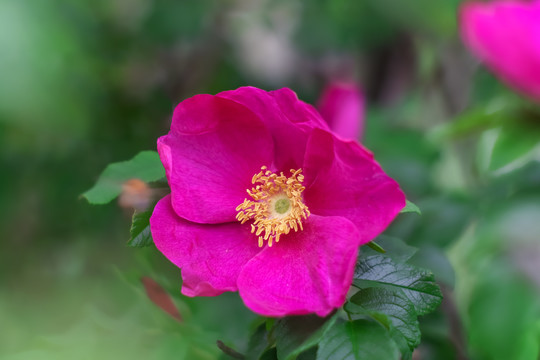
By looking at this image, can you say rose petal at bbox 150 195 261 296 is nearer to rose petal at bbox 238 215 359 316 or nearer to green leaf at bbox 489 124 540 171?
rose petal at bbox 238 215 359 316

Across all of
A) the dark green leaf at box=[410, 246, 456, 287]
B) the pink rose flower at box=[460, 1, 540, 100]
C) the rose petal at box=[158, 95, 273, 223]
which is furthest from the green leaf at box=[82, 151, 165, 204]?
the pink rose flower at box=[460, 1, 540, 100]

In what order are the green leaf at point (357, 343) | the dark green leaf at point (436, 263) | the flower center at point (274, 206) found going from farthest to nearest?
the dark green leaf at point (436, 263) → the flower center at point (274, 206) → the green leaf at point (357, 343)

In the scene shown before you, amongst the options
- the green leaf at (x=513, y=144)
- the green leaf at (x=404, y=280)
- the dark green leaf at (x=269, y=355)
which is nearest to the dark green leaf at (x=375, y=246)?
the green leaf at (x=404, y=280)

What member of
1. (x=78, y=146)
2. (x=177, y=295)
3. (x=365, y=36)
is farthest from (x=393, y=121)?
(x=177, y=295)

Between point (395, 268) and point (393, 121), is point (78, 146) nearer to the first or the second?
point (393, 121)

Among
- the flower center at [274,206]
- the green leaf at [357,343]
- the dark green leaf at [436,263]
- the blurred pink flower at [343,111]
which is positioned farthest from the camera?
the blurred pink flower at [343,111]

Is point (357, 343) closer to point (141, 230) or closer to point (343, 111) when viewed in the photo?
point (141, 230)

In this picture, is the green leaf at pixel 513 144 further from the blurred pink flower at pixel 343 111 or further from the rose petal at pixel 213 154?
the rose petal at pixel 213 154
